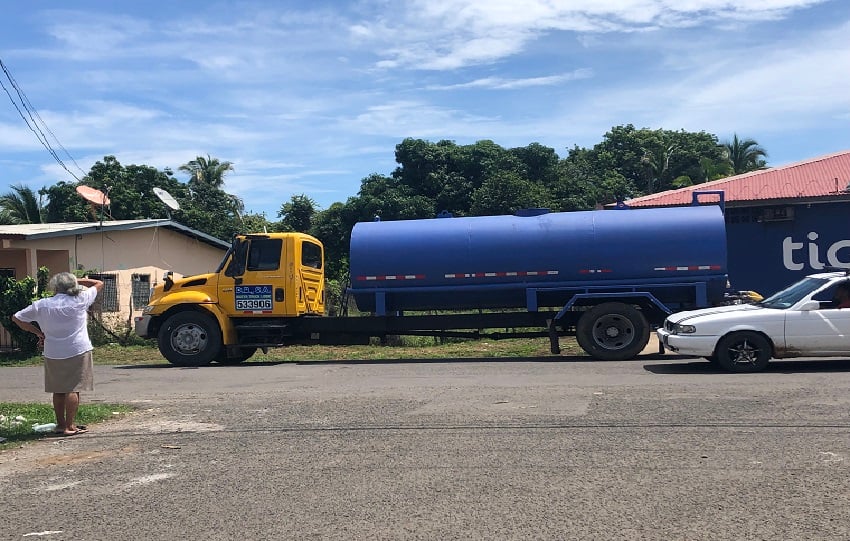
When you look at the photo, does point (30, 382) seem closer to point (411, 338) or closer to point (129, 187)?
point (411, 338)

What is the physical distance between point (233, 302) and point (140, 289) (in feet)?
32.7

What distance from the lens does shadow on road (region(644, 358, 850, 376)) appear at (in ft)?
38.2

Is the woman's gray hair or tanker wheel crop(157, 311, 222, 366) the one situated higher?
the woman's gray hair

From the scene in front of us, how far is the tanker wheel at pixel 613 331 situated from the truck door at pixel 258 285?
5580 mm

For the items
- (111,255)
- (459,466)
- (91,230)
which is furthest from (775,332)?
(111,255)

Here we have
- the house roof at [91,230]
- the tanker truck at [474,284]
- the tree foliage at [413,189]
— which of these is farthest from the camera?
the tree foliage at [413,189]

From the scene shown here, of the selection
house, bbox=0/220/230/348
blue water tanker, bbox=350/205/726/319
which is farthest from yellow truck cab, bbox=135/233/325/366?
house, bbox=0/220/230/348

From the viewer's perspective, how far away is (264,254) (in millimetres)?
15016

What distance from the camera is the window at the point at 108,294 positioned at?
2200 centimetres

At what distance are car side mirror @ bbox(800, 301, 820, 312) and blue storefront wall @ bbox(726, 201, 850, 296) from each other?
32.4 ft

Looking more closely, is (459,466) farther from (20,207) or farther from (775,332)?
(20,207)

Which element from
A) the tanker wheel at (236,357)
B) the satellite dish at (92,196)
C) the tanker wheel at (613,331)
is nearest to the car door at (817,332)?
the tanker wheel at (613,331)

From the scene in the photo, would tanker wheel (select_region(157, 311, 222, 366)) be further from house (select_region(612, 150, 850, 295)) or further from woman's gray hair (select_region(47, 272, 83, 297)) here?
house (select_region(612, 150, 850, 295))

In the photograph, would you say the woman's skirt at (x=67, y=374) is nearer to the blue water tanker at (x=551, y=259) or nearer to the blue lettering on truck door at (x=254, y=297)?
the blue lettering on truck door at (x=254, y=297)
